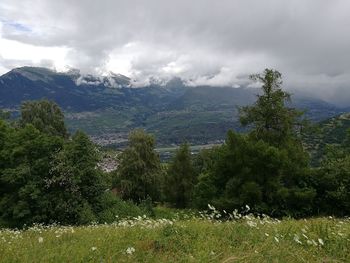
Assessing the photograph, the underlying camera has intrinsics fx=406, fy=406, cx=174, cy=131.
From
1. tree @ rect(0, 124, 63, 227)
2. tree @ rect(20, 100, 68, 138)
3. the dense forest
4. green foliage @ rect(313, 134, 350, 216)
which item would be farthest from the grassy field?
tree @ rect(20, 100, 68, 138)

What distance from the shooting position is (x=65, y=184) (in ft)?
128

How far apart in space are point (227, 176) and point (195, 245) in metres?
34.5

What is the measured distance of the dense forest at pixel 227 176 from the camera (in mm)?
38000

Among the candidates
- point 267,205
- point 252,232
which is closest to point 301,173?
point 267,205

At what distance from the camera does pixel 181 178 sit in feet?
257

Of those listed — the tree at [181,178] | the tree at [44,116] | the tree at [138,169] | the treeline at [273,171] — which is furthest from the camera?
the tree at [44,116]

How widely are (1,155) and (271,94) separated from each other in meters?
29.5

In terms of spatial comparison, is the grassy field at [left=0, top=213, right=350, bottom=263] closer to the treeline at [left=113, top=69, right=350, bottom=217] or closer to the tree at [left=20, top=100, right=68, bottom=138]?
the treeline at [left=113, top=69, right=350, bottom=217]

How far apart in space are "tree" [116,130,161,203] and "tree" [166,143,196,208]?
626cm

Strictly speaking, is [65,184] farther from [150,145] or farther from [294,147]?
[150,145]

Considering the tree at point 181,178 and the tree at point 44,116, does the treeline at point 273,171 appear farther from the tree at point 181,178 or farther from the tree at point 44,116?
the tree at point 44,116

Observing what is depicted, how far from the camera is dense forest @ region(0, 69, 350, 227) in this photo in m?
38.0

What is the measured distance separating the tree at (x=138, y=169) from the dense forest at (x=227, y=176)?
79.1 ft

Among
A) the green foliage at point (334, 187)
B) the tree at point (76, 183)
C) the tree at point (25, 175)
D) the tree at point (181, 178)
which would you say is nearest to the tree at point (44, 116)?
the tree at point (181, 178)
